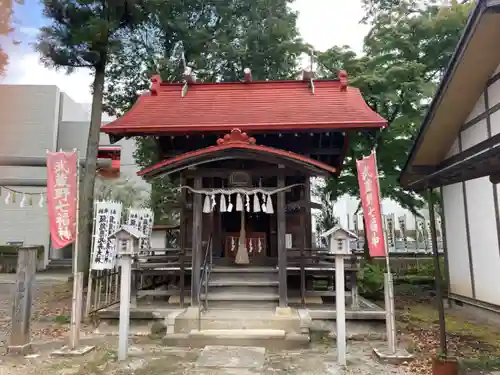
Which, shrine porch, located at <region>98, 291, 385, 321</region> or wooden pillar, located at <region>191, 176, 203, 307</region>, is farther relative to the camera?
wooden pillar, located at <region>191, 176, 203, 307</region>

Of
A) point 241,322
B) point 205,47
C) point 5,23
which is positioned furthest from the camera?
point 205,47

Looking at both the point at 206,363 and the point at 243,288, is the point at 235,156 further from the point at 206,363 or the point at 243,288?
the point at 206,363

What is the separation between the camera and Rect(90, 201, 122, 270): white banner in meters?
9.26

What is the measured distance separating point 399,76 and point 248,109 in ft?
16.9

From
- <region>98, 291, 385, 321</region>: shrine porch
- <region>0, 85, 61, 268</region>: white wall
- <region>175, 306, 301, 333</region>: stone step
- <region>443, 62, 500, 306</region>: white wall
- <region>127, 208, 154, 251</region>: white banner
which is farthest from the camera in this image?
<region>0, 85, 61, 268</region>: white wall

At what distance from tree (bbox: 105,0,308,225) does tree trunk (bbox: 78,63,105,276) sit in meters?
2.71

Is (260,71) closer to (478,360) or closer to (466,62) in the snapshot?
(466,62)

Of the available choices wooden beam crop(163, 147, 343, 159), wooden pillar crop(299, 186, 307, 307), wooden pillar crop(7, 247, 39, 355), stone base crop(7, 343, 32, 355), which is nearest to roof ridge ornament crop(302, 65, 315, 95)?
wooden beam crop(163, 147, 343, 159)

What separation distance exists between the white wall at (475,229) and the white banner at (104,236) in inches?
334

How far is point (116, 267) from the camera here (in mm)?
10406

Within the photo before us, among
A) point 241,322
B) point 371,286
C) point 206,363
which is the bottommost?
point 206,363

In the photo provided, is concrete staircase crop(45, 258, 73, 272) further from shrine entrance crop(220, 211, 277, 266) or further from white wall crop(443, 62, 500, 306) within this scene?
white wall crop(443, 62, 500, 306)

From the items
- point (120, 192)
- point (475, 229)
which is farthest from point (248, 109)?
point (120, 192)

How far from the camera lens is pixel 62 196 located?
7254mm
